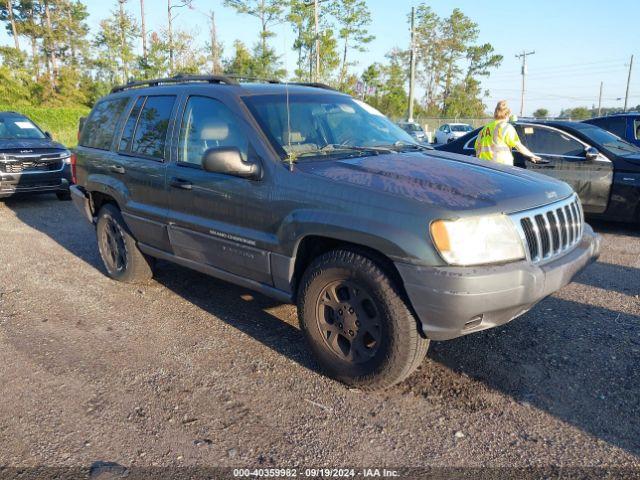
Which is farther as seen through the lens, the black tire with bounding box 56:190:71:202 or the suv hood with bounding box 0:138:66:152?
the black tire with bounding box 56:190:71:202

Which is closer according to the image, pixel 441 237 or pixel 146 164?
pixel 441 237

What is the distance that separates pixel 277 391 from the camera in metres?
3.17

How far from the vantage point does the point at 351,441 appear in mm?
2684

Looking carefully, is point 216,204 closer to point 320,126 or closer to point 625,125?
point 320,126

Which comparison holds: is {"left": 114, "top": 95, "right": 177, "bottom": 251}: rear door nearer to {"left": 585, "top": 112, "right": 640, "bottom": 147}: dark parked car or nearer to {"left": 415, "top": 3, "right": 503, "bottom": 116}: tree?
{"left": 585, "top": 112, "right": 640, "bottom": 147}: dark parked car

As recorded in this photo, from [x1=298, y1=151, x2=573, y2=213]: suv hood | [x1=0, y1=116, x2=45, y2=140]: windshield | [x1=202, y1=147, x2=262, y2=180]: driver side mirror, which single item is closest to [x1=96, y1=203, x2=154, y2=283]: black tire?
[x1=202, y1=147, x2=262, y2=180]: driver side mirror

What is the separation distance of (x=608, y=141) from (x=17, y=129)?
10.8 m

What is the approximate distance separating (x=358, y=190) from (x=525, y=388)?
5.13ft

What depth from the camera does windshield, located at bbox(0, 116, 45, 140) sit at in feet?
34.2

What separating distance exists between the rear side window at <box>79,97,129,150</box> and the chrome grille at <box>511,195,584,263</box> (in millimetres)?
3788

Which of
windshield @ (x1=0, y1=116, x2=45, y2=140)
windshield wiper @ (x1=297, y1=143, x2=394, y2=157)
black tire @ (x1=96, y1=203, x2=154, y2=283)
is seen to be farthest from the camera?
windshield @ (x1=0, y1=116, x2=45, y2=140)

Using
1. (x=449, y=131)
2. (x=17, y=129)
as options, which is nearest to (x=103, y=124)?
(x=17, y=129)

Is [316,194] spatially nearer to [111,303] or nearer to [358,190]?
[358,190]

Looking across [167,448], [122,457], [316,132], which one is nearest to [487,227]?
[316,132]
